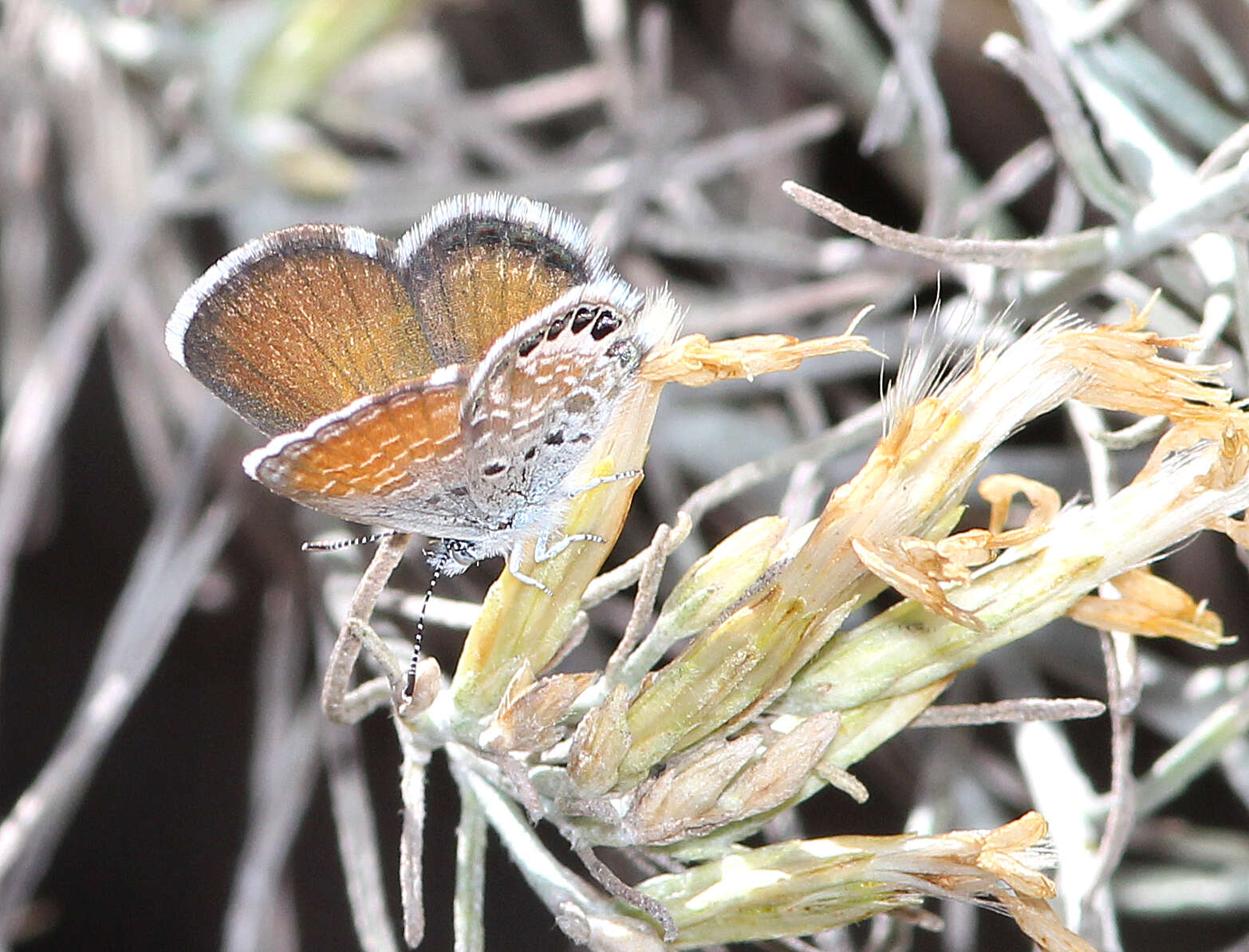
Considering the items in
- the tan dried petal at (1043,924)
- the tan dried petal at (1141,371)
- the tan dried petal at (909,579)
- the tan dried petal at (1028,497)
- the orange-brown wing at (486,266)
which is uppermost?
the orange-brown wing at (486,266)

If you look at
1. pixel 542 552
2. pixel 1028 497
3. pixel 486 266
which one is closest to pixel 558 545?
pixel 542 552

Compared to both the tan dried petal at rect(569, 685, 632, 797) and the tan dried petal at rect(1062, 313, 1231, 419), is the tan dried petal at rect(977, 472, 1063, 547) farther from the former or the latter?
the tan dried petal at rect(569, 685, 632, 797)

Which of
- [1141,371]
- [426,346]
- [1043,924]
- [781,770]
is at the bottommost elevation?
[1043,924]

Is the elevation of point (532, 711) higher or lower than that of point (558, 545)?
lower

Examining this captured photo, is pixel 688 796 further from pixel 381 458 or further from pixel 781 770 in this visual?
pixel 381 458

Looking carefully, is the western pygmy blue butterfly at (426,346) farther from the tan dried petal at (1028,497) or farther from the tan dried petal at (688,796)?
the tan dried petal at (1028,497)

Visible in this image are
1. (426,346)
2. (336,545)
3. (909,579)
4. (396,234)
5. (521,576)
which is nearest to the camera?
(909,579)

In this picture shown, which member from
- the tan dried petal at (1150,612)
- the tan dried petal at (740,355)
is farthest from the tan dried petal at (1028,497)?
the tan dried petal at (740,355)
